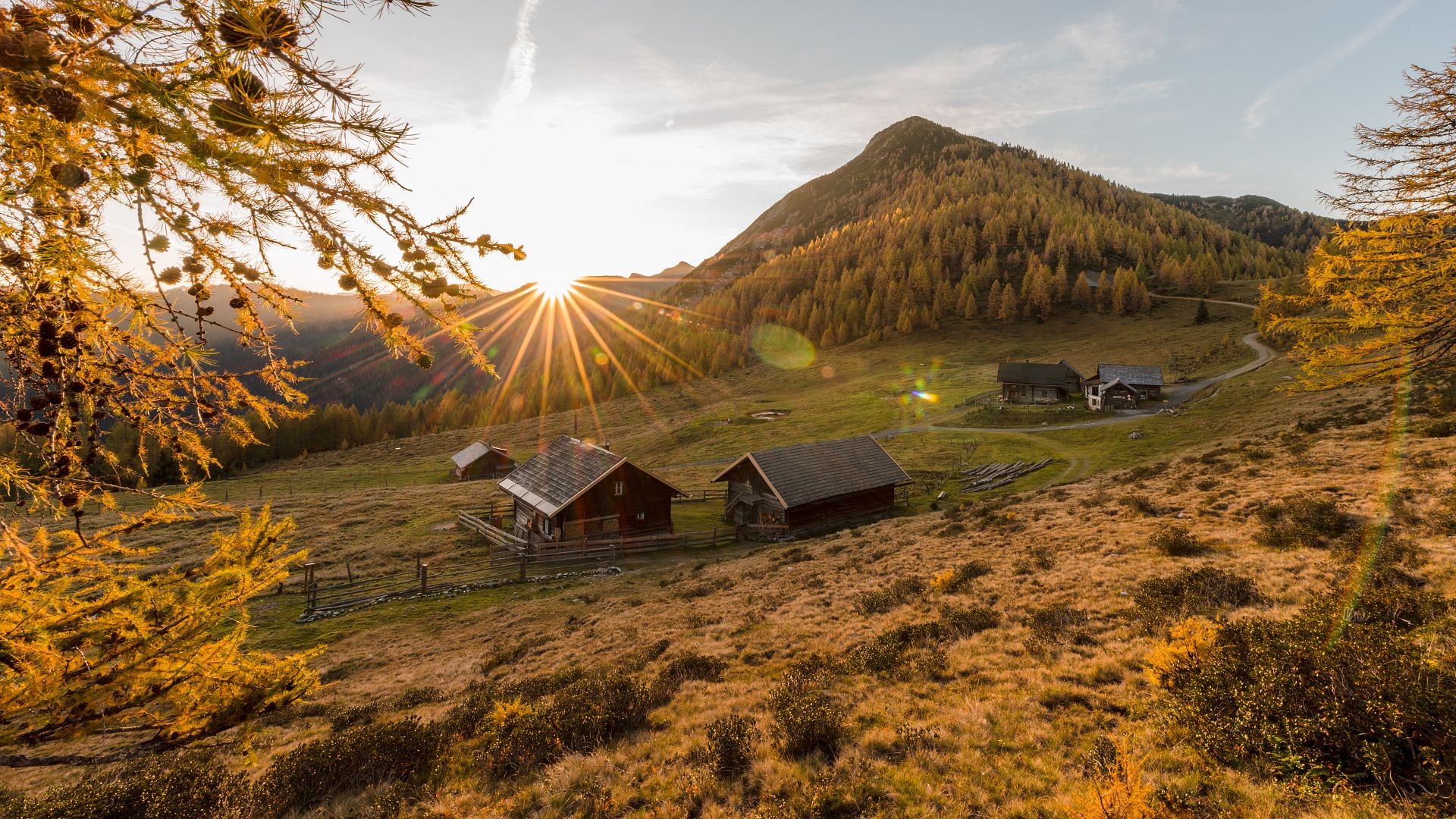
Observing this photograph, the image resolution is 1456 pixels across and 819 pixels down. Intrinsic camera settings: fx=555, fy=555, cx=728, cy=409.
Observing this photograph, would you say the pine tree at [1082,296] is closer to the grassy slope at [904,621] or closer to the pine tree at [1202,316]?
the pine tree at [1202,316]

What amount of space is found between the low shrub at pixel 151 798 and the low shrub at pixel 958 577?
1523cm

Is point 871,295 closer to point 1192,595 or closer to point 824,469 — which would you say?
point 824,469

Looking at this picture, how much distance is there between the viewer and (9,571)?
4.91 meters

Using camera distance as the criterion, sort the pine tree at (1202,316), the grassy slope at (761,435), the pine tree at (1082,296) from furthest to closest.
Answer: the pine tree at (1082,296)
the pine tree at (1202,316)
the grassy slope at (761,435)

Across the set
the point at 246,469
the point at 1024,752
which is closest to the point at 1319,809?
the point at 1024,752

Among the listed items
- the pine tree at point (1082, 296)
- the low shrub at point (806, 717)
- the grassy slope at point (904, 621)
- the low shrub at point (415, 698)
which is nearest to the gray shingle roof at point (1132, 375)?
the grassy slope at point (904, 621)

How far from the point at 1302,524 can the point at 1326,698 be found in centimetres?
1133

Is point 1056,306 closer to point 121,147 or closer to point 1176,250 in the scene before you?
point 1176,250

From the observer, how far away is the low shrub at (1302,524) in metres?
13.6

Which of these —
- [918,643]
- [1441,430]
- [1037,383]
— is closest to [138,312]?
[918,643]

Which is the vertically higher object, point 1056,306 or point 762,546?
point 1056,306

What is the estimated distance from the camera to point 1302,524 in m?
14.4

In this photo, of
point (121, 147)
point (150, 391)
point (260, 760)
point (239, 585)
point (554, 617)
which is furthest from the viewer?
point (554, 617)

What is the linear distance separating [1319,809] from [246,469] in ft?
350
